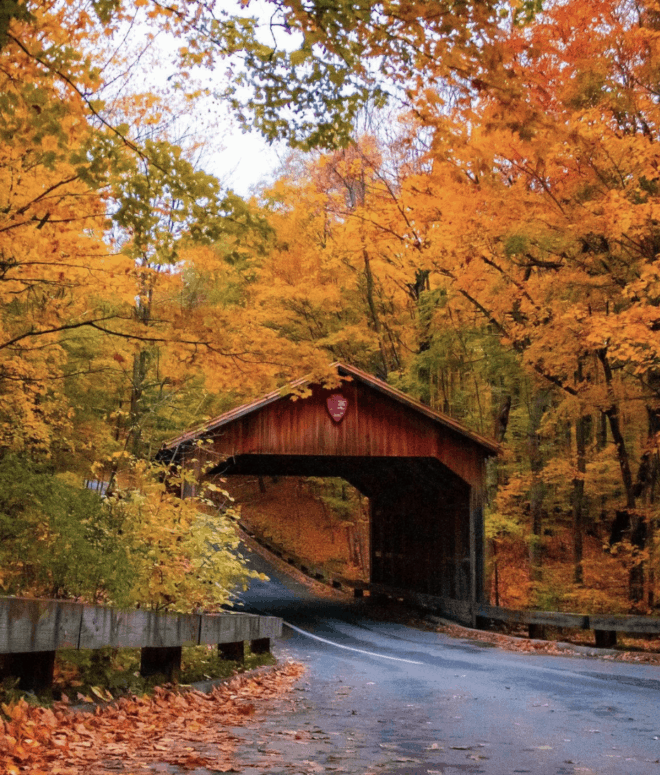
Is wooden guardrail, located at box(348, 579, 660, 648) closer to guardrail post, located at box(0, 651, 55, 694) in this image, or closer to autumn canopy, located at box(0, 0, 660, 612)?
autumn canopy, located at box(0, 0, 660, 612)

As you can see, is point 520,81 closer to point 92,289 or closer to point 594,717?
point 594,717

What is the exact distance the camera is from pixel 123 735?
208 inches

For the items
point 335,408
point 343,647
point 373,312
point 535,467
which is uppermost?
point 373,312

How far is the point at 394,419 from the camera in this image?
1970cm

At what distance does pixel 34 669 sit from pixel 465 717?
336 cm

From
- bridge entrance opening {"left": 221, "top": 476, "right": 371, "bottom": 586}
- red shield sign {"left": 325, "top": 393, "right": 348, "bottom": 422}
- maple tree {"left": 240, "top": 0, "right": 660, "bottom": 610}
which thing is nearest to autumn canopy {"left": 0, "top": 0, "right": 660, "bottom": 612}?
maple tree {"left": 240, "top": 0, "right": 660, "bottom": 610}

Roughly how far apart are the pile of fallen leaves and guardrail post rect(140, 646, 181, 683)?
0.58 ft

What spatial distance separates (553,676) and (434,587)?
12.7 m

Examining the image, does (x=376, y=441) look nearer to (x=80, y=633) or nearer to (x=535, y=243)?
(x=535, y=243)

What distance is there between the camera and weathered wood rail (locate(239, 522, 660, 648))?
43.6 ft

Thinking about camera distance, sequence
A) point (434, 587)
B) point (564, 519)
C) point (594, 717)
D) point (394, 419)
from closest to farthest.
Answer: point (594, 717) → point (394, 419) → point (434, 587) → point (564, 519)

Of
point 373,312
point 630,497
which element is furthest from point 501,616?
point 373,312

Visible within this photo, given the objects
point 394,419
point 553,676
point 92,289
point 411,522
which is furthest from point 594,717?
point 411,522

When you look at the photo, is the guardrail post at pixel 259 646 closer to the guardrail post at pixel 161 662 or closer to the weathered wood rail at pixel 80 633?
the weathered wood rail at pixel 80 633
